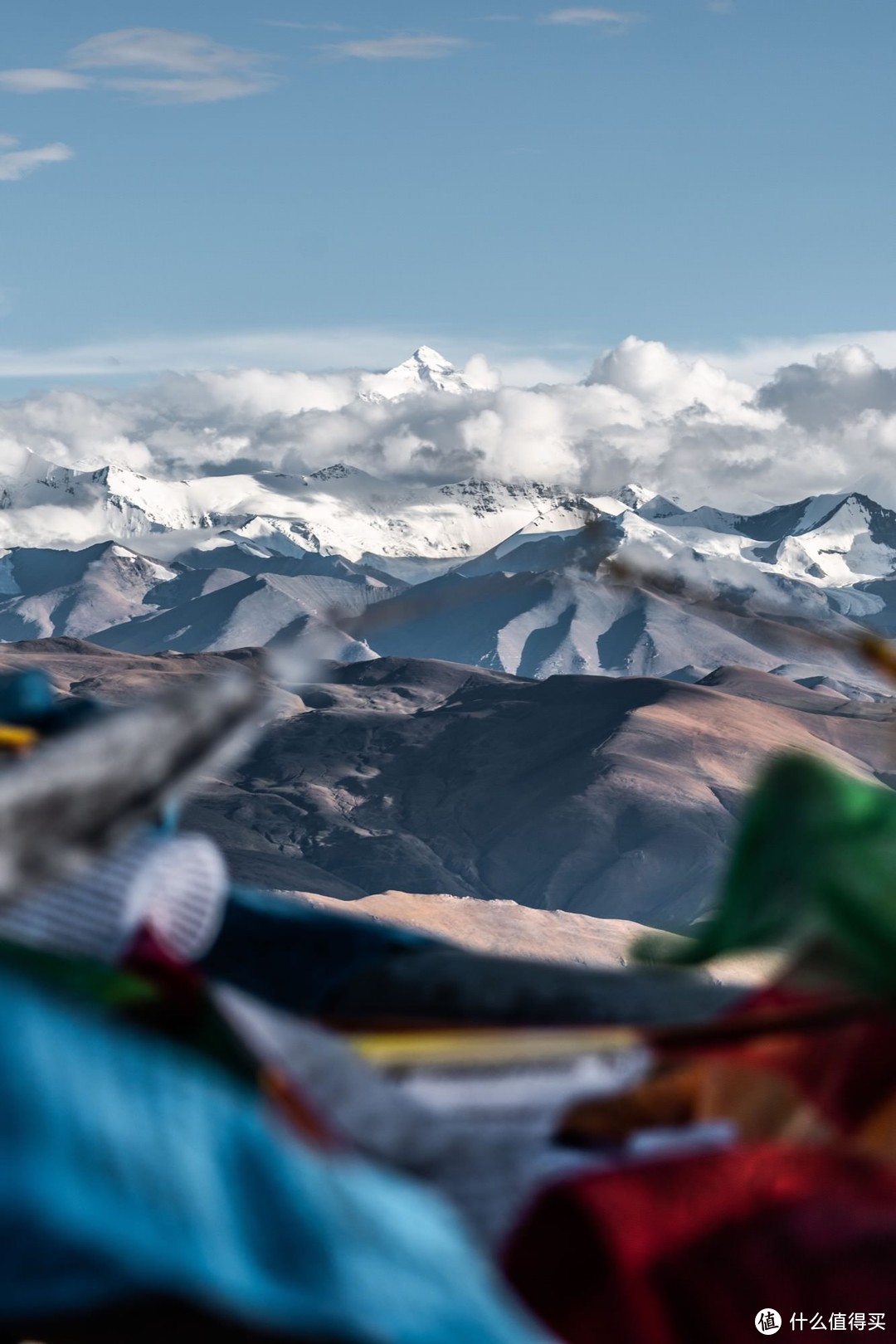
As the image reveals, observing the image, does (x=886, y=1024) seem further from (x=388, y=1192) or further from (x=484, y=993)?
(x=388, y=1192)

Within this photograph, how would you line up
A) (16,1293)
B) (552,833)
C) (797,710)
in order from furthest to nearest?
1. (797,710)
2. (552,833)
3. (16,1293)

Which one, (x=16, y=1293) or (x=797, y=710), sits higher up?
(x=16, y=1293)

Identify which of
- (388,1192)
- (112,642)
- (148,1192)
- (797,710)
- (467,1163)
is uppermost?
(148,1192)

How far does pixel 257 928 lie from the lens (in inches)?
112

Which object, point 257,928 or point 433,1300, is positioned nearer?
point 433,1300

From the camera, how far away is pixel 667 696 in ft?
221

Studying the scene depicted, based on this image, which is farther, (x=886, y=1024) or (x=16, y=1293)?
(x=886, y=1024)

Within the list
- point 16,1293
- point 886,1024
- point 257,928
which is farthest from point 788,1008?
point 16,1293

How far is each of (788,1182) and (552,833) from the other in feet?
187

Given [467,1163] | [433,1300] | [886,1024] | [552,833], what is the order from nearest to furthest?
[433,1300] < [467,1163] < [886,1024] < [552,833]

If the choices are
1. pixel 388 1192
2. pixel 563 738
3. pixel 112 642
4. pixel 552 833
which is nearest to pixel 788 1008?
pixel 388 1192

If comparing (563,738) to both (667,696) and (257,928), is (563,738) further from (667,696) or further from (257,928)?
(257,928)

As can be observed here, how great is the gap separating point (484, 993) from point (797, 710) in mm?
68533

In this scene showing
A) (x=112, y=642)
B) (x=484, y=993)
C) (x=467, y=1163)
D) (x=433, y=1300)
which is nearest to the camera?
(x=433, y=1300)
